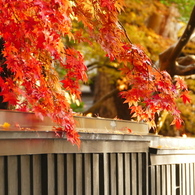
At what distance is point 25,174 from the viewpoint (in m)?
4.97

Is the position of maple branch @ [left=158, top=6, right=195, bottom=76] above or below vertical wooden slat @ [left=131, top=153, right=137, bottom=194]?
above

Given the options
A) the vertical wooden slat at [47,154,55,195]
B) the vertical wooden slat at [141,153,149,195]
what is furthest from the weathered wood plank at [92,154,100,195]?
the vertical wooden slat at [141,153,149,195]

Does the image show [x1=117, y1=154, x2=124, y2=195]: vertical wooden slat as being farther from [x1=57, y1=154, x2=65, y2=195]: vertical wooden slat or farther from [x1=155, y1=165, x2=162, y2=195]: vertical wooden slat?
[x1=57, y1=154, x2=65, y2=195]: vertical wooden slat

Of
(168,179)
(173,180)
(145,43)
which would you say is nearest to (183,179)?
(173,180)

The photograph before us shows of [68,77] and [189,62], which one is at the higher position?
[189,62]

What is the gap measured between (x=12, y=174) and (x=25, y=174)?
180 mm

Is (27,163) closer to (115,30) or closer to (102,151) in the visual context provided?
(102,151)

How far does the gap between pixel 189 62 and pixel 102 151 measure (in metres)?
6.63

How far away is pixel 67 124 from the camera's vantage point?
16.7 ft

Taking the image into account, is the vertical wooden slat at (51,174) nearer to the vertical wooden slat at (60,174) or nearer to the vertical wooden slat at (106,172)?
the vertical wooden slat at (60,174)

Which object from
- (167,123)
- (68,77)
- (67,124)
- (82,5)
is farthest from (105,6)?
(167,123)

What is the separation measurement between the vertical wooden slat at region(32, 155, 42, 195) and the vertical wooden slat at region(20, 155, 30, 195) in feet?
0.25

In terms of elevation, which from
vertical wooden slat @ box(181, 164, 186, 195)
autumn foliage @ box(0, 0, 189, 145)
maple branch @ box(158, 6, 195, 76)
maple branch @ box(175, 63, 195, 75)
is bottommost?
vertical wooden slat @ box(181, 164, 186, 195)

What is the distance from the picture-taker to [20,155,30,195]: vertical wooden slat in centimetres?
493
